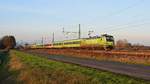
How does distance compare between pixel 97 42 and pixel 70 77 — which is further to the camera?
pixel 97 42

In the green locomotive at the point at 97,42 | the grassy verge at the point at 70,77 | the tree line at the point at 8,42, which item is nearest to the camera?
the grassy verge at the point at 70,77

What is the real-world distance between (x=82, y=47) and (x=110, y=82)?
57.6 meters

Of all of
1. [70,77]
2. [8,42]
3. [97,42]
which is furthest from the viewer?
[8,42]

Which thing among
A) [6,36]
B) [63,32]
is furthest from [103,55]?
[6,36]

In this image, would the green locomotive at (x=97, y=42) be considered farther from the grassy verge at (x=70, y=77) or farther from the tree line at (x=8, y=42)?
the tree line at (x=8, y=42)

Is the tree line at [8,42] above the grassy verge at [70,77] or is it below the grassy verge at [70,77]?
above

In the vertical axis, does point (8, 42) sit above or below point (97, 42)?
above

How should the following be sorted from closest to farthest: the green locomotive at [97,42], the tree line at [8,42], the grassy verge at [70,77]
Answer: the grassy verge at [70,77]
the green locomotive at [97,42]
the tree line at [8,42]

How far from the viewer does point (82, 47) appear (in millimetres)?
72625

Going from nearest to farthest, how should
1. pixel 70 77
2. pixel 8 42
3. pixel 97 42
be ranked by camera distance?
pixel 70 77 → pixel 97 42 → pixel 8 42

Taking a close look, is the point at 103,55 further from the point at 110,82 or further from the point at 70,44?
the point at 70,44

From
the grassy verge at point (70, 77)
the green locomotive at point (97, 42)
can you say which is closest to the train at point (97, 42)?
the green locomotive at point (97, 42)

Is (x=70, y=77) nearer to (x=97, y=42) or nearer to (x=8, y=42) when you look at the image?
(x=97, y=42)

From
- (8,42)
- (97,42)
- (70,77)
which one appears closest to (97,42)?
(97,42)
